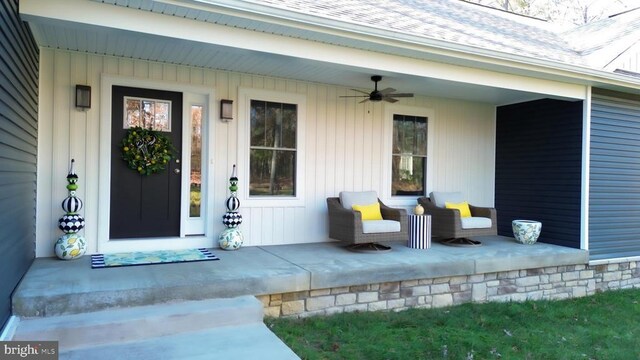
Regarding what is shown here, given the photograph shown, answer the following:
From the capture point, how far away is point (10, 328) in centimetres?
284

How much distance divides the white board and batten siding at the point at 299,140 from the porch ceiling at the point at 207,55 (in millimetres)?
181

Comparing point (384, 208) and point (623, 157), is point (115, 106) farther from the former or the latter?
point (623, 157)

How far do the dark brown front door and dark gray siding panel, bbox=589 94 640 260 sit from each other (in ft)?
17.5

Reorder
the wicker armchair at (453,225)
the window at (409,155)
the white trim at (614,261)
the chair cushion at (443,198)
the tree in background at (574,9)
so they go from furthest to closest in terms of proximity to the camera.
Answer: the tree in background at (574,9) → the window at (409,155) → the chair cushion at (443,198) → the white trim at (614,261) → the wicker armchair at (453,225)

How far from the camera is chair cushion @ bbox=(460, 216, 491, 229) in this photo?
19.0ft

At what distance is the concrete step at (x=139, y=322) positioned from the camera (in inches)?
115

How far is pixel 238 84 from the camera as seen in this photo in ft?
17.9

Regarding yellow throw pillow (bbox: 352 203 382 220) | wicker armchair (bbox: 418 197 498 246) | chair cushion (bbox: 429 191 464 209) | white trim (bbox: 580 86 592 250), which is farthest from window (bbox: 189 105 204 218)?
white trim (bbox: 580 86 592 250)

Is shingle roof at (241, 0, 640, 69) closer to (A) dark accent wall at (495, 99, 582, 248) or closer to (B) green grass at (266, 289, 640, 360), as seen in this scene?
(A) dark accent wall at (495, 99, 582, 248)

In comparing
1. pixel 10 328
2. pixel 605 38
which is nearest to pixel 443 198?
pixel 605 38

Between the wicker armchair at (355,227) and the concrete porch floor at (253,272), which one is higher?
the wicker armchair at (355,227)

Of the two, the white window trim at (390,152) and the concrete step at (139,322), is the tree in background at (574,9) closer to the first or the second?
the white window trim at (390,152)

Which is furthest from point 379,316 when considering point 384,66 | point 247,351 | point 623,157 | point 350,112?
point 623,157

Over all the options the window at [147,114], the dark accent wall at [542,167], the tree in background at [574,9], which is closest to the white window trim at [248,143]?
the window at [147,114]
